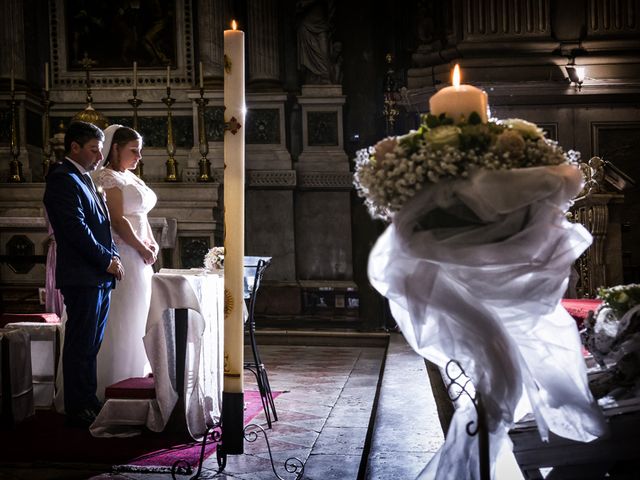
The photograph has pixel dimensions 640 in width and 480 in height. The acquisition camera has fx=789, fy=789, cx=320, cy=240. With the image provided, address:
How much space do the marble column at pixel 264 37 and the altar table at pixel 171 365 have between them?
583 cm

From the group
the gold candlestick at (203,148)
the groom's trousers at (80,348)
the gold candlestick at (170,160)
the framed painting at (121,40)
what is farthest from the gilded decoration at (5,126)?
the groom's trousers at (80,348)

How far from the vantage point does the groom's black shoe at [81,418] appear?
4.20 m

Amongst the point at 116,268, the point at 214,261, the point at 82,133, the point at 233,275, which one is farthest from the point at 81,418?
the point at 233,275

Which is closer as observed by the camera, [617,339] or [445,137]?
[445,137]

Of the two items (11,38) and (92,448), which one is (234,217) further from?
(11,38)

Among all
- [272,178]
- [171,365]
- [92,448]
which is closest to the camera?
[92,448]

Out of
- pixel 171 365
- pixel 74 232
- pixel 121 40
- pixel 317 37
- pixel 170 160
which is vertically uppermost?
pixel 121 40

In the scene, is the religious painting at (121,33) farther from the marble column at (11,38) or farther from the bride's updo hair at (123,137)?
the bride's updo hair at (123,137)

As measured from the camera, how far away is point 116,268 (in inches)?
171

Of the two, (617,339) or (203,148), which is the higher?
(203,148)

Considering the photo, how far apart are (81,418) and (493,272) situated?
109 inches

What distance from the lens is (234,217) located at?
306cm

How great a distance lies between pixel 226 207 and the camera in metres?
3.07

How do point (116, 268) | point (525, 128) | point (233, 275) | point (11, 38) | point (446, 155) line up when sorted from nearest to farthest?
1. point (446, 155)
2. point (525, 128)
3. point (233, 275)
4. point (116, 268)
5. point (11, 38)
